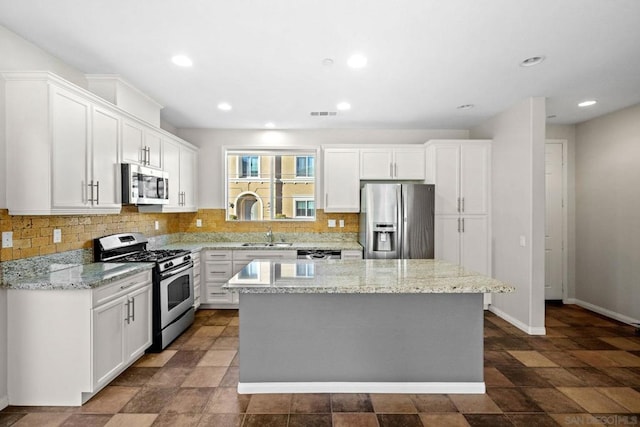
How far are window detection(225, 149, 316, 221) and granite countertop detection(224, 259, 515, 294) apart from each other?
2496mm

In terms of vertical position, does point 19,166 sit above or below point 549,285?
above

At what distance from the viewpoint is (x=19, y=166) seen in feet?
7.77

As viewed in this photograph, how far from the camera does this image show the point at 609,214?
14.6ft

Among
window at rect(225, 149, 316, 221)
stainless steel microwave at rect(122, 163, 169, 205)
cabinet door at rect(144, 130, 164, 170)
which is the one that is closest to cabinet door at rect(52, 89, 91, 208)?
stainless steel microwave at rect(122, 163, 169, 205)

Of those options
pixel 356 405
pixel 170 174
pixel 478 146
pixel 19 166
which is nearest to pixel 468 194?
pixel 478 146

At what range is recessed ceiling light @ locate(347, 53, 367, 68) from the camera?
2.77 metres

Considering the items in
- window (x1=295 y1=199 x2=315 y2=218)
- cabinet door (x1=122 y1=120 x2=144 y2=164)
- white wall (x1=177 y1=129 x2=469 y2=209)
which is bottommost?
window (x1=295 y1=199 x2=315 y2=218)

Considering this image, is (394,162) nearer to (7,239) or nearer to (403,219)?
(403,219)

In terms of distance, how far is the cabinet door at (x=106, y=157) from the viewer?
285 cm

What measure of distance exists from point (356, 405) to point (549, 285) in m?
4.25

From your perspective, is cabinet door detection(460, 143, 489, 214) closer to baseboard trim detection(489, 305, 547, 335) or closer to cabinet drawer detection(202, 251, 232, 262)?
baseboard trim detection(489, 305, 547, 335)

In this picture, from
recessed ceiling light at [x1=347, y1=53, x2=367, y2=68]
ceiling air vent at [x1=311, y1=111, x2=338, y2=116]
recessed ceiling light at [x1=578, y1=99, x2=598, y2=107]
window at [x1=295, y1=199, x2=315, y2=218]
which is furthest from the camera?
window at [x1=295, y1=199, x2=315, y2=218]

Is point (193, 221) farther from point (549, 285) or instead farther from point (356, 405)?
point (549, 285)

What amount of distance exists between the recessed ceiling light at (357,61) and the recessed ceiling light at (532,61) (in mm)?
1407
